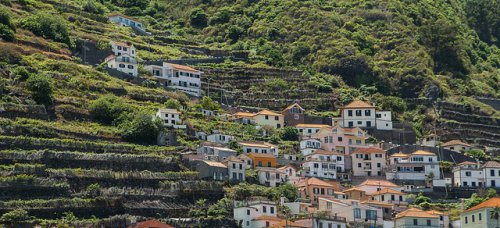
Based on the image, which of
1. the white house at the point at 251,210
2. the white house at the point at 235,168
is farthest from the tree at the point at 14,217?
the white house at the point at 235,168

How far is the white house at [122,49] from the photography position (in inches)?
4316

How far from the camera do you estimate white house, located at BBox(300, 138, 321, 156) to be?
323ft

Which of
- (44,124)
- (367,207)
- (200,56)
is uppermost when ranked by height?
(200,56)

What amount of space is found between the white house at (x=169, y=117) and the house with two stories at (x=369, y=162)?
13.5 m

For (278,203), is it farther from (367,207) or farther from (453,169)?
(453,169)

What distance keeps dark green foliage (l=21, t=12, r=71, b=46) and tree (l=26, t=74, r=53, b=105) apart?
17.4m

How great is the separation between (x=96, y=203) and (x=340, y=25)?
5672 cm

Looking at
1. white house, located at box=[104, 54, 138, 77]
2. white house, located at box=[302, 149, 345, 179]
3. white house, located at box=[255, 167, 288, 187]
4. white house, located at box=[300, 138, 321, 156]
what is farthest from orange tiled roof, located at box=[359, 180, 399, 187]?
white house, located at box=[104, 54, 138, 77]

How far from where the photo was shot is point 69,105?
9194cm

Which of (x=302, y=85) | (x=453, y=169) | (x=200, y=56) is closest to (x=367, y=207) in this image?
(x=453, y=169)

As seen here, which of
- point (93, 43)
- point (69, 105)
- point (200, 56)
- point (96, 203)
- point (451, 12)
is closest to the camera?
point (96, 203)

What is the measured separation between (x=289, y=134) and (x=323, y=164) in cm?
746

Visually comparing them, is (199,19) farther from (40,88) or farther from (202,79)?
(40,88)

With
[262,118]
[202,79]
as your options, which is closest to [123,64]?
[202,79]
